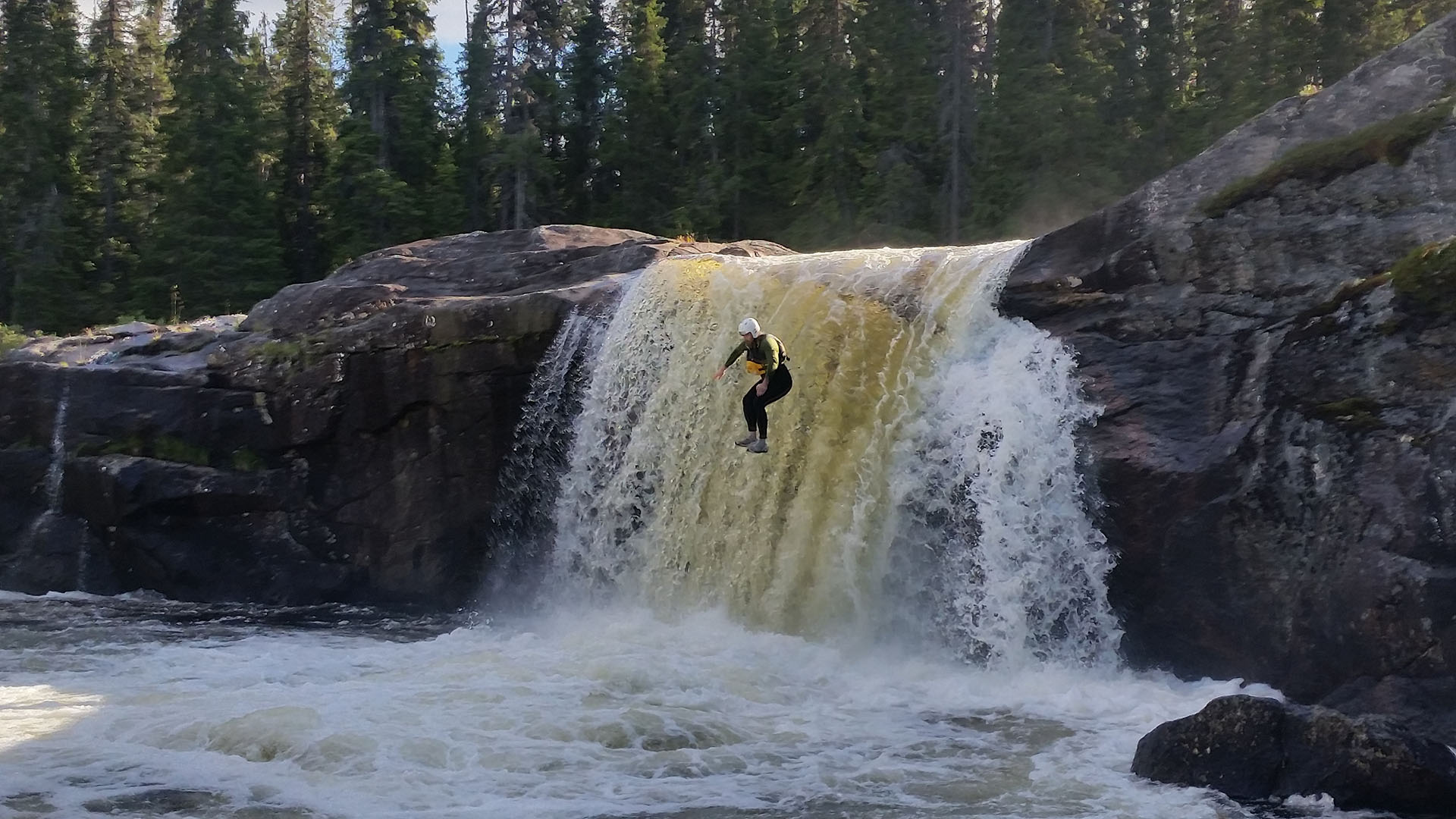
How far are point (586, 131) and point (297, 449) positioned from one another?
25160 mm

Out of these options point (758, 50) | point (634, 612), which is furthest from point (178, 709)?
point (758, 50)

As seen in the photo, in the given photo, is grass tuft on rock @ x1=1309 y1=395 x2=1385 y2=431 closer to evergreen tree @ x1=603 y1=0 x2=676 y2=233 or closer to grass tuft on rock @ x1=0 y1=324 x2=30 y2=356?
grass tuft on rock @ x1=0 y1=324 x2=30 y2=356

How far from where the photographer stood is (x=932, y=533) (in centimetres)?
1245

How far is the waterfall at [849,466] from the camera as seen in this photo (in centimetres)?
1189

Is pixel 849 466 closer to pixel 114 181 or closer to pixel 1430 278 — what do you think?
pixel 1430 278

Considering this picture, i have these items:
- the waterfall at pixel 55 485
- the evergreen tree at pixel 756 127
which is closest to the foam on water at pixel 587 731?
the waterfall at pixel 55 485

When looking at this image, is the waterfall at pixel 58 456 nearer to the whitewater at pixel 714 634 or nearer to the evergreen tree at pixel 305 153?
the whitewater at pixel 714 634

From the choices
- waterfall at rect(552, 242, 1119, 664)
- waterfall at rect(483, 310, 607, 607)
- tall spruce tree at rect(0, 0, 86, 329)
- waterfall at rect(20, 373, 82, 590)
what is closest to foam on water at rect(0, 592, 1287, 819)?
waterfall at rect(552, 242, 1119, 664)

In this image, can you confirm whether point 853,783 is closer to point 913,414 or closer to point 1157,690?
point 1157,690

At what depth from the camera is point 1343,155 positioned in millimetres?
12367

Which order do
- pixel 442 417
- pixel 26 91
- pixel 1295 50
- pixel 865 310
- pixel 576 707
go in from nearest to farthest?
pixel 576 707 < pixel 865 310 < pixel 442 417 < pixel 1295 50 < pixel 26 91

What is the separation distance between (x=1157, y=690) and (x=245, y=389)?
38.3 feet

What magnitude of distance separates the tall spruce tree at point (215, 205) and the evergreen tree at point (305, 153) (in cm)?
86

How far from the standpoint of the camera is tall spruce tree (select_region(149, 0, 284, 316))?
34.8 metres
